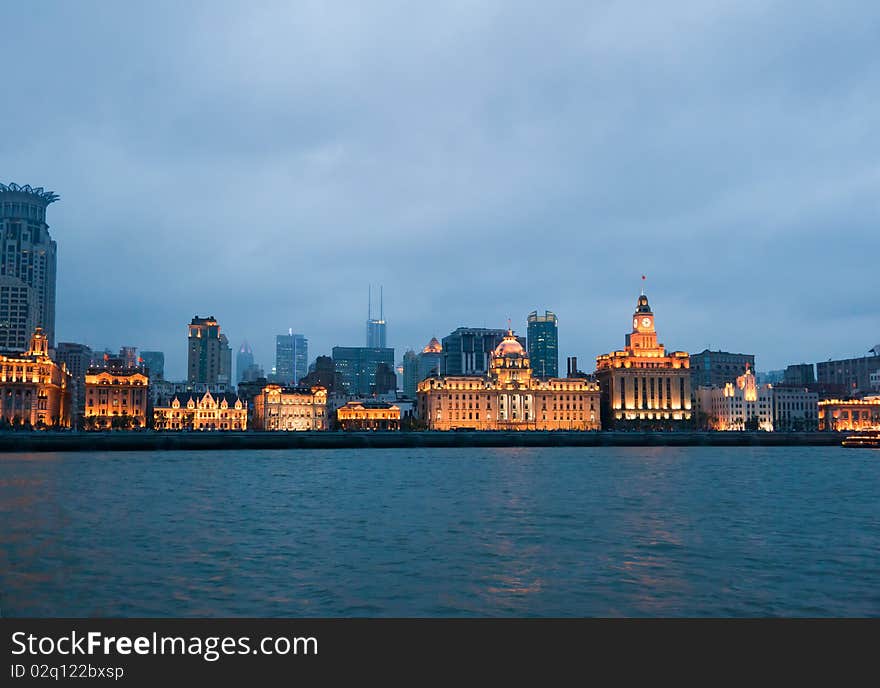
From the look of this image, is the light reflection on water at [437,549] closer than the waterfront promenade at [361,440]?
Yes

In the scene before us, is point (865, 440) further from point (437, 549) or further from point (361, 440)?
point (437, 549)

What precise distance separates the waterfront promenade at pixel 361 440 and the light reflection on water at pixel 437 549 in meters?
77.3

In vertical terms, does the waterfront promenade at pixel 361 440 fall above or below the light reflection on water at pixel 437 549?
above

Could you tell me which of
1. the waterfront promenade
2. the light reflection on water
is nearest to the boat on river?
the waterfront promenade

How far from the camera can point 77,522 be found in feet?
152

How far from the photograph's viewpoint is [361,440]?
172 metres

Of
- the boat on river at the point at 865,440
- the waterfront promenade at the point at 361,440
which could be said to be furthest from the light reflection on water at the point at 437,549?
the boat on river at the point at 865,440

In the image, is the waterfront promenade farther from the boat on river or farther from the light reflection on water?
the light reflection on water

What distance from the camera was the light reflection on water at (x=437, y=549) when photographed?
26.9 metres

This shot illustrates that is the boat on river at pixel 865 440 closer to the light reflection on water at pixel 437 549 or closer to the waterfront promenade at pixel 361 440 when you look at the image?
the waterfront promenade at pixel 361 440

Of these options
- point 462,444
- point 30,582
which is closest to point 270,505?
point 30,582

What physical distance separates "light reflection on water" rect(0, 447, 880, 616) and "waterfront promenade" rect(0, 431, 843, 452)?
77.3 m
